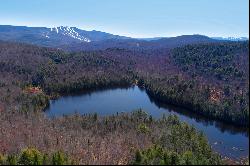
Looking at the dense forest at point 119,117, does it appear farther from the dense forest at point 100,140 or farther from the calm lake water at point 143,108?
the calm lake water at point 143,108

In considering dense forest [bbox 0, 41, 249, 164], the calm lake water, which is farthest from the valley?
the calm lake water

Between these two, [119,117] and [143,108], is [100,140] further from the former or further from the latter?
[143,108]

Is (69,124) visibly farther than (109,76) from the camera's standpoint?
No

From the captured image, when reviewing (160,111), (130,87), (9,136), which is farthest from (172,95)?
(9,136)

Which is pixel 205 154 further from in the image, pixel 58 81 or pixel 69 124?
pixel 58 81

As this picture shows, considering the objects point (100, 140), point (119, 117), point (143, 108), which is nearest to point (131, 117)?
point (119, 117)
